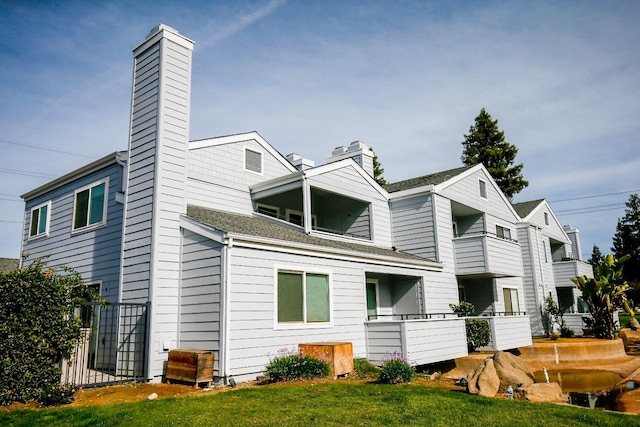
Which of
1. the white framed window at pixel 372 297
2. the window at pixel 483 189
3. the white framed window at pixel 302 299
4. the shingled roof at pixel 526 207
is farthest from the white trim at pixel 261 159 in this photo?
the shingled roof at pixel 526 207

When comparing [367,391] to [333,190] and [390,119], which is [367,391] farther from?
[390,119]

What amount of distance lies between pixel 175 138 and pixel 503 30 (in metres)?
11.5

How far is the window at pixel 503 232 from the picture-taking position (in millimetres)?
23697

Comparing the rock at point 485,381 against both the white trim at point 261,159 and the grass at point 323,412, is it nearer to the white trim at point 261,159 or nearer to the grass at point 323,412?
the grass at point 323,412

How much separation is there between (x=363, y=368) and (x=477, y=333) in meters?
6.36

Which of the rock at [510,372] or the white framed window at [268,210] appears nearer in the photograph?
the rock at [510,372]

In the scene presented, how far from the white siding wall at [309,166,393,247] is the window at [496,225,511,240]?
23.2 ft

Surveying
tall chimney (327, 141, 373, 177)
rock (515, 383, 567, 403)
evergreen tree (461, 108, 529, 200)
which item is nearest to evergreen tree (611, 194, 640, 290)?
evergreen tree (461, 108, 529, 200)

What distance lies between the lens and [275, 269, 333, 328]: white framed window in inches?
473

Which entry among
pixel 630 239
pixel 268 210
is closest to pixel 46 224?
pixel 268 210

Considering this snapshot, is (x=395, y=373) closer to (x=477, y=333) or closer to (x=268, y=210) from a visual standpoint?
(x=477, y=333)

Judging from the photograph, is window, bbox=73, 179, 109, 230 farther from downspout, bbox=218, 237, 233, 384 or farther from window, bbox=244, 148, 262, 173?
downspout, bbox=218, 237, 233, 384

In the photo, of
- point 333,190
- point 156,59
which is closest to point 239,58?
point 156,59

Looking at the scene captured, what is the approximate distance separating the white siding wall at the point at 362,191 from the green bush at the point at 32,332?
8.92 m
